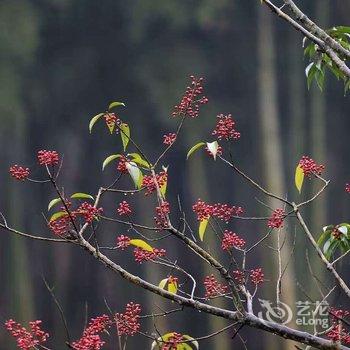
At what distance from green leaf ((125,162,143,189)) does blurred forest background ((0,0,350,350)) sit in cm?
256

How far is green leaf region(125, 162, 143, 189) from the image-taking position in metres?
1.10

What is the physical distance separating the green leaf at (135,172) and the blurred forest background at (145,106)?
2.56 m

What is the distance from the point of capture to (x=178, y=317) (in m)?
3.62

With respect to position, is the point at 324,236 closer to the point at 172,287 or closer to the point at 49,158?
the point at 172,287

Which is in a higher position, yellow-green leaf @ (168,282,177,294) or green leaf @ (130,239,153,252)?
green leaf @ (130,239,153,252)

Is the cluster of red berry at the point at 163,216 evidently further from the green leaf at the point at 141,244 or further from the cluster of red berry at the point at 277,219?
the cluster of red berry at the point at 277,219

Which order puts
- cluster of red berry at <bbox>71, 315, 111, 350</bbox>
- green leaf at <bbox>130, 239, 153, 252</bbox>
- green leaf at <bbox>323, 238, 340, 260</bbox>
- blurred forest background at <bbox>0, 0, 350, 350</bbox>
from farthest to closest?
blurred forest background at <bbox>0, 0, 350, 350</bbox>, green leaf at <bbox>323, 238, 340, 260</bbox>, green leaf at <bbox>130, 239, 153, 252</bbox>, cluster of red berry at <bbox>71, 315, 111, 350</bbox>

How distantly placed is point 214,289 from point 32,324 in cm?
25

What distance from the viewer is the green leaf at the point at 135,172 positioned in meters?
1.10

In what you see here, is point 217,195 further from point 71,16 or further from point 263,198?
point 71,16

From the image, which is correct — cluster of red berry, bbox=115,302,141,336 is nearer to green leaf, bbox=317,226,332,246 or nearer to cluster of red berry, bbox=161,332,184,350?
cluster of red berry, bbox=161,332,184,350

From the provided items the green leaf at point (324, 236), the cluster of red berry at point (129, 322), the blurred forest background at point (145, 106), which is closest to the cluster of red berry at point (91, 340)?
the cluster of red berry at point (129, 322)

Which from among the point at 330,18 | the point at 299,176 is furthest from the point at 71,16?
the point at 299,176

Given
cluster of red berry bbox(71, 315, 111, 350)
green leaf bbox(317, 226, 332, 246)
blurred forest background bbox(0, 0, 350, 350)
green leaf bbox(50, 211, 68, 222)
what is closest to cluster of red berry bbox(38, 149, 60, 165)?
green leaf bbox(50, 211, 68, 222)
